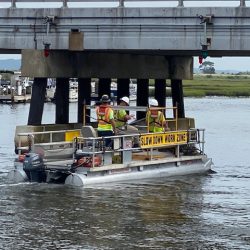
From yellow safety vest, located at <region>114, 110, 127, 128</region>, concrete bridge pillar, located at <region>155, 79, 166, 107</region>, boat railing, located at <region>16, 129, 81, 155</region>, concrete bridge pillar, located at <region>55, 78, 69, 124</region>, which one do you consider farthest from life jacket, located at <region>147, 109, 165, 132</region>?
Result: concrete bridge pillar, located at <region>155, 79, 166, 107</region>

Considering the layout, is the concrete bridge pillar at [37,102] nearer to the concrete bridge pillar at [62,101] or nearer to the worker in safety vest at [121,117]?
the concrete bridge pillar at [62,101]

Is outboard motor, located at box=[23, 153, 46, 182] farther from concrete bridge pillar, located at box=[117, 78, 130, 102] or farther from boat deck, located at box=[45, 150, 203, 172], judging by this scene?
concrete bridge pillar, located at box=[117, 78, 130, 102]

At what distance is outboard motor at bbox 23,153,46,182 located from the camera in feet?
84.2

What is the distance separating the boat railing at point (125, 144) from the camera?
25750 mm

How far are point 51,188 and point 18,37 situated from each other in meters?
7.75

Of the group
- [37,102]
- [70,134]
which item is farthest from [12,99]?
[70,134]

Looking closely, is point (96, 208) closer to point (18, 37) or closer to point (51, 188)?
point (51, 188)

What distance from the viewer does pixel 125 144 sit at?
26.8 metres

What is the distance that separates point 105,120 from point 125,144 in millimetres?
880

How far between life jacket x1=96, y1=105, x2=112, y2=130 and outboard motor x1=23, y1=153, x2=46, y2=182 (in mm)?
2173

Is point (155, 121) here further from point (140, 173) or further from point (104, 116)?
point (104, 116)

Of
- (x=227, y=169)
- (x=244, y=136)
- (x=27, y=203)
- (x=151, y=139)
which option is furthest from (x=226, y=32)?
(x=244, y=136)

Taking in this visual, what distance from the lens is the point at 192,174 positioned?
98.4ft

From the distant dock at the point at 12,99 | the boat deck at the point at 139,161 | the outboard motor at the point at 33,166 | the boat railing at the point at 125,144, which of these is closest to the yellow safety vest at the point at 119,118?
the boat railing at the point at 125,144
